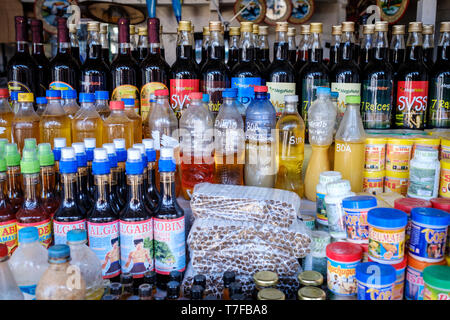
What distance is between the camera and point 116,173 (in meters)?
1.25

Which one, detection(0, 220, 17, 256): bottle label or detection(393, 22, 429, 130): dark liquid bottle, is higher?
detection(393, 22, 429, 130): dark liquid bottle

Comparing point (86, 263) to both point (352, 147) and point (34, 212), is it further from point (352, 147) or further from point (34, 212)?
point (352, 147)

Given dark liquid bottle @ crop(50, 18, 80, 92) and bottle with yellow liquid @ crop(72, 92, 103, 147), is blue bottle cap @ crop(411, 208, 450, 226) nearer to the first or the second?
bottle with yellow liquid @ crop(72, 92, 103, 147)

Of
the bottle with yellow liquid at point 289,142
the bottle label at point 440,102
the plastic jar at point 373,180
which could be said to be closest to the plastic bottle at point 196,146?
the bottle with yellow liquid at point 289,142

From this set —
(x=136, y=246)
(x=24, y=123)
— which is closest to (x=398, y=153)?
(x=136, y=246)

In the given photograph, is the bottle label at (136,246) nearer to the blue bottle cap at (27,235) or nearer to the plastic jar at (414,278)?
the blue bottle cap at (27,235)

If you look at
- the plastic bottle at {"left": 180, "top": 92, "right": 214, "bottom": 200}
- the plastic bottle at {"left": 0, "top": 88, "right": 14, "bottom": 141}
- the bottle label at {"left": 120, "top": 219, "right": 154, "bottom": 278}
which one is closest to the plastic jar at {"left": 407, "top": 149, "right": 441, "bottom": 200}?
the plastic bottle at {"left": 180, "top": 92, "right": 214, "bottom": 200}

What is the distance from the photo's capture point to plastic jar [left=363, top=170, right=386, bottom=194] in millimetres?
1483

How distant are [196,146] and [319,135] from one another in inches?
18.4

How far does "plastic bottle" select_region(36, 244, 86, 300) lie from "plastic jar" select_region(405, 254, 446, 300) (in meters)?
0.81

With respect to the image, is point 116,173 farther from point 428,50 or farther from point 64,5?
point 64,5

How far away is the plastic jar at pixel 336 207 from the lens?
3.98ft

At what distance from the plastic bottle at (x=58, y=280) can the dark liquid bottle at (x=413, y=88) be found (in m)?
1.42

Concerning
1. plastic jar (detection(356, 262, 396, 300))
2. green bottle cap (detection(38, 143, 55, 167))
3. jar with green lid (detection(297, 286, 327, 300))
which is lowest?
jar with green lid (detection(297, 286, 327, 300))
